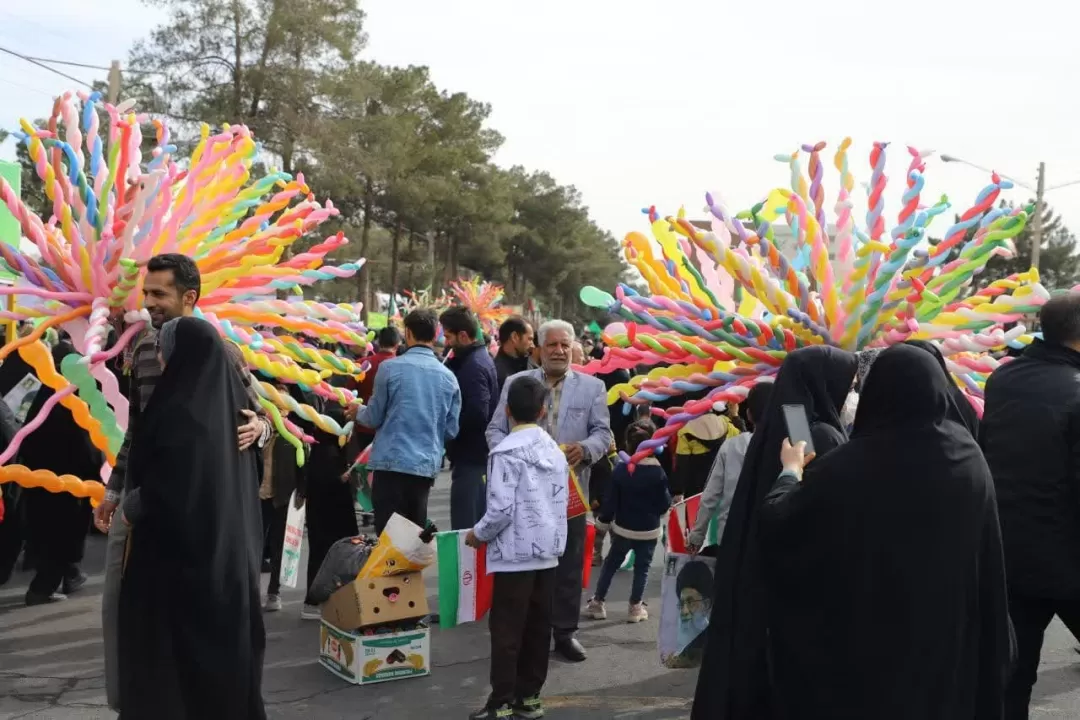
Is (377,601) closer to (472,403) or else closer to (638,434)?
(472,403)

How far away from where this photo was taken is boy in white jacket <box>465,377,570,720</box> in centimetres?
469

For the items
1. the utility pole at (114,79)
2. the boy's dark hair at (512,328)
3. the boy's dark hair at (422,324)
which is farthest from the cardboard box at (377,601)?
the utility pole at (114,79)

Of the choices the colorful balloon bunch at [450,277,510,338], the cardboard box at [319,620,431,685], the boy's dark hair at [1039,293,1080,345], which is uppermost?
the colorful balloon bunch at [450,277,510,338]

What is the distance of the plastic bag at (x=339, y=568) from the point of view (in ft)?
17.8

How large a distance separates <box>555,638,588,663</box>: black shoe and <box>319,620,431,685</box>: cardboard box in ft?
2.49

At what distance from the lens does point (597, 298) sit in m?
5.15

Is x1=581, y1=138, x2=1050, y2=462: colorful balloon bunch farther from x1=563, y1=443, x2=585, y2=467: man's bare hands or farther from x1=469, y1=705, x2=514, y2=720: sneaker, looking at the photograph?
x1=469, y1=705, x2=514, y2=720: sneaker

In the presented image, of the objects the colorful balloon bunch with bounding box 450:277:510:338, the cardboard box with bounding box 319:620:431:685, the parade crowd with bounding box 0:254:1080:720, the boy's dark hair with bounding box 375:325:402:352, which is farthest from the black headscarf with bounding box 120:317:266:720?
the colorful balloon bunch with bounding box 450:277:510:338

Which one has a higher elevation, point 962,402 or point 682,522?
point 962,402

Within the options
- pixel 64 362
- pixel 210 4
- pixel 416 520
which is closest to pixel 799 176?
pixel 416 520

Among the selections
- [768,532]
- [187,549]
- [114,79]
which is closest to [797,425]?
[768,532]

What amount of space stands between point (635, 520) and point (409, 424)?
5.19ft

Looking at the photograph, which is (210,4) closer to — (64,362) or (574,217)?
(64,362)

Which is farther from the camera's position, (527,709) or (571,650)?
(571,650)
